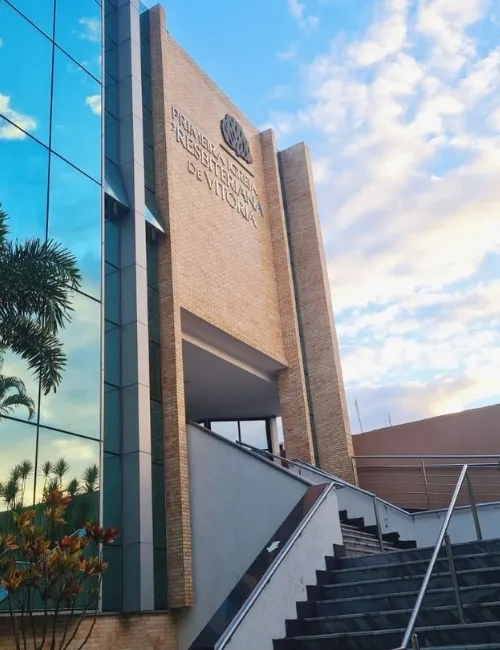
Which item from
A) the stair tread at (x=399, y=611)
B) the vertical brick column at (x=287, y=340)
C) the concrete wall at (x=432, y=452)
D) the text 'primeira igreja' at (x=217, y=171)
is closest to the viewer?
the stair tread at (x=399, y=611)

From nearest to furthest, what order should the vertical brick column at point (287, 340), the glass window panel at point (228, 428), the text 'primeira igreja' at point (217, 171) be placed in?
the text 'primeira igreja' at point (217, 171)
the vertical brick column at point (287, 340)
the glass window panel at point (228, 428)

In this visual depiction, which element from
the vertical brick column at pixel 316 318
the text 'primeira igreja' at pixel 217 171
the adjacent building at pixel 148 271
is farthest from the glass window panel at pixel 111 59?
the vertical brick column at pixel 316 318

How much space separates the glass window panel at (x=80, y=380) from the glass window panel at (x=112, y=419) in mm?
644

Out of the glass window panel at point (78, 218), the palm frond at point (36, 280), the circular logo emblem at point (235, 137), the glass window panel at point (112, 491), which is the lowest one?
the glass window panel at point (112, 491)

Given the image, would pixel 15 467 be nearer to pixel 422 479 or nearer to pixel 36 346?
pixel 36 346

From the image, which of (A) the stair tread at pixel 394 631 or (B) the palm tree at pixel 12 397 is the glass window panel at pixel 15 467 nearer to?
(B) the palm tree at pixel 12 397

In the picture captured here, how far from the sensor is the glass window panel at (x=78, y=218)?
10117mm

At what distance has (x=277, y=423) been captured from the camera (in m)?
21.3

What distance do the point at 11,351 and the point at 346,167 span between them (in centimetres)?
1091

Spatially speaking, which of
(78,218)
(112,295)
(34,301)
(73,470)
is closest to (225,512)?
(73,470)

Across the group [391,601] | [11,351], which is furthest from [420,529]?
[11,351]

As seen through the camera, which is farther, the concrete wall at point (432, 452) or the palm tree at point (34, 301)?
the concrete wall at point (432, 452)

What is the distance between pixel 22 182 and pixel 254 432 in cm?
1323

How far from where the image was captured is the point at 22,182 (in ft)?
31.5
